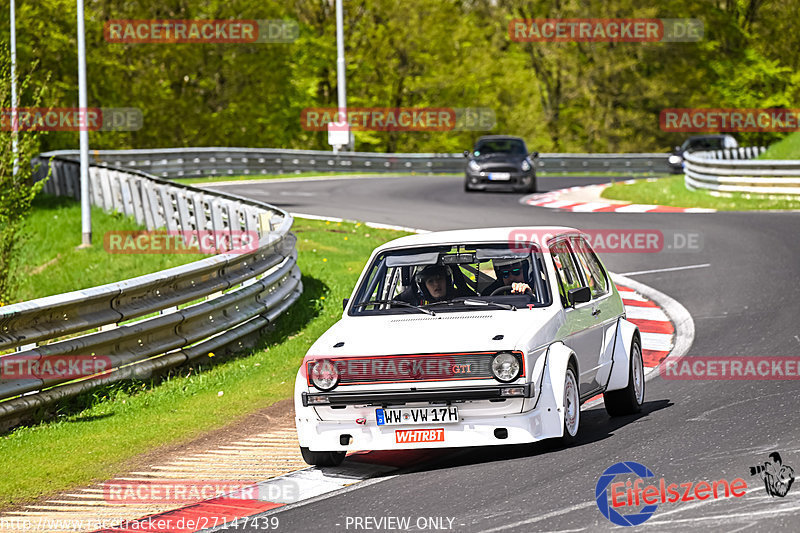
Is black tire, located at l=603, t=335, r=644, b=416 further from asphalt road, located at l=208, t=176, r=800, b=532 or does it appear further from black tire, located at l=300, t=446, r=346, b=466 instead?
black tire, located at l=300, t=446, r=346, b=466

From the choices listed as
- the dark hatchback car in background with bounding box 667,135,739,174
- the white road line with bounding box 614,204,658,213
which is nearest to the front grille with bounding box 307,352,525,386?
the white road line with bounding box 614,204,658,213

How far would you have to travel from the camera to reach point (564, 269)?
30.0ft

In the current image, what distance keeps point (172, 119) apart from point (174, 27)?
436 centimetres

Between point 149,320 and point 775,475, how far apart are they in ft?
19.1

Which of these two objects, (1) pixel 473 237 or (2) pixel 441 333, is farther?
(1) pixel 473 237

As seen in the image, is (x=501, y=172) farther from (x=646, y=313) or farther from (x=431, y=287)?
(x=431, y=287)

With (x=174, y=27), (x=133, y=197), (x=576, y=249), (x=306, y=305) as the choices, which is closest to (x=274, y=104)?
(x=174, y=27)

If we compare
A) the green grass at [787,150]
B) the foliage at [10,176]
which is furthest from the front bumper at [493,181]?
the foliage at [10,176]

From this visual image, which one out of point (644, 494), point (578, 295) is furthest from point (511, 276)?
point (644, 494)

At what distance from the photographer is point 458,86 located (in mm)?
60531

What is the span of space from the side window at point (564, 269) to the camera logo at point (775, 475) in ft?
6.72

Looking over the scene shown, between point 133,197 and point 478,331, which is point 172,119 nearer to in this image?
point 133,197

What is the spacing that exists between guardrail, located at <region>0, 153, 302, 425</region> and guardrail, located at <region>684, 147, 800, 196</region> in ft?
50.7

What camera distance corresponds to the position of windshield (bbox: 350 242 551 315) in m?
8.70
